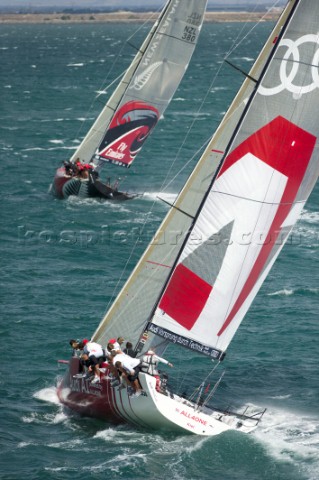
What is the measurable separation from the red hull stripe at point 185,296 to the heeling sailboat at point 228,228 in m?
0.02

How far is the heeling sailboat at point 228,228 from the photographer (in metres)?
22.8

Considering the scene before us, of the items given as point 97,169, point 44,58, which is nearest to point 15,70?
point 44,58

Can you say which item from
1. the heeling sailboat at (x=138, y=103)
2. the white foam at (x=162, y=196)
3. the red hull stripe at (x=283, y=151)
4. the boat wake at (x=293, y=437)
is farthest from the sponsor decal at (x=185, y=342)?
the heeling sailboat at (x=138, y=103)

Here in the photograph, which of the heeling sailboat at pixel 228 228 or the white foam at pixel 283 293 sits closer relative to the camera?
the heeling sailboat at pixel 228 228

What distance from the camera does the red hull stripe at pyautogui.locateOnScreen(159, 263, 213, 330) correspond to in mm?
24219

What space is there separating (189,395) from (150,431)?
8.86ft

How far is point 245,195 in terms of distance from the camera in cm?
2369

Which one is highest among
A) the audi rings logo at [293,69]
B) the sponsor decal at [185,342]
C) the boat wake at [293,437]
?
the audi rings logo at [293,69]

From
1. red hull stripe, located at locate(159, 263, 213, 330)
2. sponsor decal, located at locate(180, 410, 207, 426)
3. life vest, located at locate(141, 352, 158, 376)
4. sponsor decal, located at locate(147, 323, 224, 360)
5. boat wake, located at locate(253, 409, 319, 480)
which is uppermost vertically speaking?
red hull stripe, located at locate(159, 263, 213, 330)

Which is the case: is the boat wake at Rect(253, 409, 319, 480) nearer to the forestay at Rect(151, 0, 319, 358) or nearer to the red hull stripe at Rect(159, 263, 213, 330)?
the forestay at Rect(151, 0, 319, 358)

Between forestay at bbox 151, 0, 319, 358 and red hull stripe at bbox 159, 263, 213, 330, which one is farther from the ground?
forestay at bbox 151, 0, 319, 358

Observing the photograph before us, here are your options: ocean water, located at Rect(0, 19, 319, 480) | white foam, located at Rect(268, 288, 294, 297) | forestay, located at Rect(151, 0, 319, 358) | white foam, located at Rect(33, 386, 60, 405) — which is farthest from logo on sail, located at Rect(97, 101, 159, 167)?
forestay, located at Rect(151, 0, 319, 358)

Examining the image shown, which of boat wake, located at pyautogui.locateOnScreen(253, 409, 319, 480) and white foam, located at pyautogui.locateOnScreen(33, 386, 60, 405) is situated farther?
white foam, located at pyautogui.locateOnScreen(33, 386, 60, 405)

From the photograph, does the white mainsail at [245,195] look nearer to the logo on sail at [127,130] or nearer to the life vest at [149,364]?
the life vest at [149,364]
